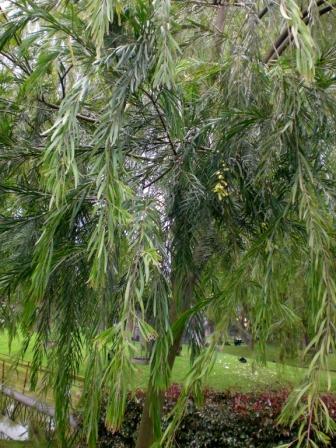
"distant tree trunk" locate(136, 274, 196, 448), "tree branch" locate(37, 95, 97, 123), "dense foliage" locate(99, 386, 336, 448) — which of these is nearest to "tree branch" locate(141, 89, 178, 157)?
"tree branch" locate(37, 95, 97, 123)

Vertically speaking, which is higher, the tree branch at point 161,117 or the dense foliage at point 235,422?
the tree branch at point 161,117

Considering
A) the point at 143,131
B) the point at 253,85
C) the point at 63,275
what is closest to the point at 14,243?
the point at 63,275

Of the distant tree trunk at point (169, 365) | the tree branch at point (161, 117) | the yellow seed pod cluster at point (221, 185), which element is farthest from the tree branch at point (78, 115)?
the distant tree trunk at point (169, 365)

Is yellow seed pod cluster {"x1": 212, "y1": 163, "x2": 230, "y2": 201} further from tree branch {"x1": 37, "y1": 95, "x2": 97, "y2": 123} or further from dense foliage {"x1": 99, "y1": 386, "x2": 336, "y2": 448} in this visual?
dense foliage {"x1": 99, "y1": 386, "x2": 336, "y2": 448}

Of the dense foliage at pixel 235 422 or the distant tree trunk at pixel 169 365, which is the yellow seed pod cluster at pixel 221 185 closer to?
the distant tree trunk at pixel 169 365

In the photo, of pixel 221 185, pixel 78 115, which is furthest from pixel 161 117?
pixel 78 115

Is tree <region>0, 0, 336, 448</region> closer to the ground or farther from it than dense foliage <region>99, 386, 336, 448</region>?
farther from it

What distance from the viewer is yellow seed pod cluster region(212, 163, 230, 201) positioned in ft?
4.86

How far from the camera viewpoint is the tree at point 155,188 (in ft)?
3.37

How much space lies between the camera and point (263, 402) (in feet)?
12.6

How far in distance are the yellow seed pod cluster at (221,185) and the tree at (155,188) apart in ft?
0.05

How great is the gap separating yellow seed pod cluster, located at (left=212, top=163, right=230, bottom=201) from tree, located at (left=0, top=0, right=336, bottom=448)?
0.05ft

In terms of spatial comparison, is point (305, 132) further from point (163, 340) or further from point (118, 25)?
point (163, 340)

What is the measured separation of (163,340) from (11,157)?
885 millimetres
